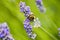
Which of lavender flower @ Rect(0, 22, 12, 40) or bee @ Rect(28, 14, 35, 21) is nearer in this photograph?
lavender flower @ Rect(0, 22, 12, 40)

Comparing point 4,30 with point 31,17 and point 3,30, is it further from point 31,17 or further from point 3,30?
point 31,17

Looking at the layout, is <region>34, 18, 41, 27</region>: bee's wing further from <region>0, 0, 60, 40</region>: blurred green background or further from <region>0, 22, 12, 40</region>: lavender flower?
<region>0, 22, 12, 40</region>: lavender flower

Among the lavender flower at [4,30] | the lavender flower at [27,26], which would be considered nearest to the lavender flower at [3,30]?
the lavender flower at [4,30]

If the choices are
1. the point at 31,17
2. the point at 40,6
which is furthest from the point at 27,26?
the point at 40,6

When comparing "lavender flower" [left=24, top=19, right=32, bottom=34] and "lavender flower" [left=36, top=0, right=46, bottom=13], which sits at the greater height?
"lavender flower" [left=36, top=0, right=46, bottom=13]

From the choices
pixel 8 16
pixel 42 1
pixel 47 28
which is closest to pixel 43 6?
pixel 42 1

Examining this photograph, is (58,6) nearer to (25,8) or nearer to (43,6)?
(43,6)

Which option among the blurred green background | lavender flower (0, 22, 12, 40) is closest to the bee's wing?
the blurred green background

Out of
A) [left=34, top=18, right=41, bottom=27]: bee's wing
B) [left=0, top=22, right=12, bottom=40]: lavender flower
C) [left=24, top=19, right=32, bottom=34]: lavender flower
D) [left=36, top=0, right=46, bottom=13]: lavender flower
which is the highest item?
[left=36, top=0, right=46, bottom=13]: lavender flower
